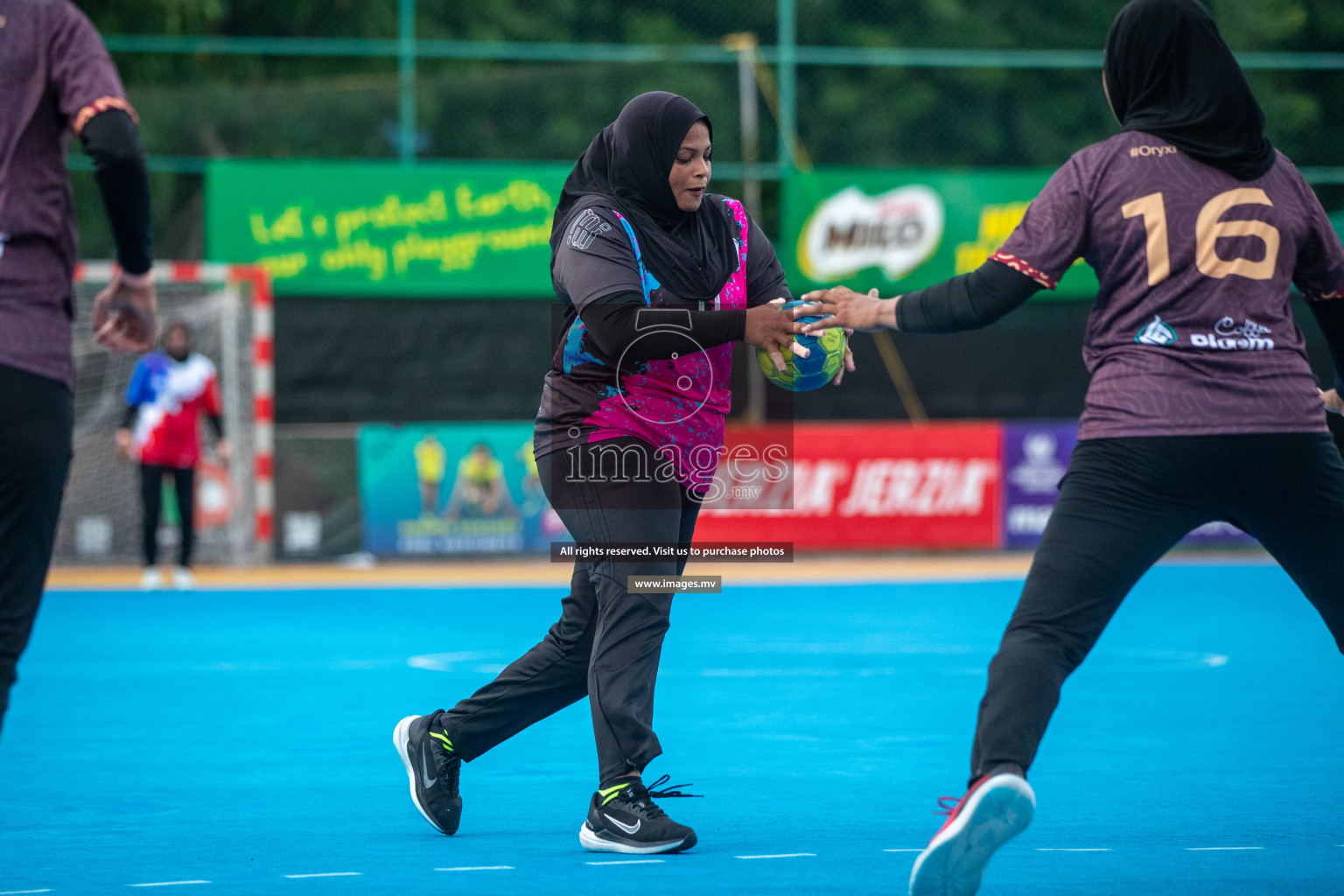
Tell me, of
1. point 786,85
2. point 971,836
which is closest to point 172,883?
point 971,836

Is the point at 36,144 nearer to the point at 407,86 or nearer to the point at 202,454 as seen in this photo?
the point at 202,454

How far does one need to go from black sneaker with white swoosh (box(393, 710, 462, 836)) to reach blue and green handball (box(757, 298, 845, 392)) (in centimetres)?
134

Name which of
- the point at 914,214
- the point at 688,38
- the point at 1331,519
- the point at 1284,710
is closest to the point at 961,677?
the point at 1284,710

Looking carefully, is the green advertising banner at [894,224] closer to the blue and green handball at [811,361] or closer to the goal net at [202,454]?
the goal net at [202,454]

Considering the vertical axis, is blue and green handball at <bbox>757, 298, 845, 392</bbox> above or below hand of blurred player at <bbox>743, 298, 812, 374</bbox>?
below

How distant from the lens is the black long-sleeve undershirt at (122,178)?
333 cm

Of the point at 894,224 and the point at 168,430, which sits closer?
the point at 168,430

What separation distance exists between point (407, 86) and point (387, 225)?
6.74 ft

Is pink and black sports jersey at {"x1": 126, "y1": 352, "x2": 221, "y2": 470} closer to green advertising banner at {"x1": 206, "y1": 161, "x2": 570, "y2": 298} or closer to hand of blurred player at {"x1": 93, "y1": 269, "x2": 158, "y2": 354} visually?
green advertising banner at {"x1": 206, "y1": 161, "x2": 570, "y2": 298}

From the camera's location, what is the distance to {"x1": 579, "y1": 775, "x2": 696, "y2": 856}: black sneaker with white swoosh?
4293 millimetres

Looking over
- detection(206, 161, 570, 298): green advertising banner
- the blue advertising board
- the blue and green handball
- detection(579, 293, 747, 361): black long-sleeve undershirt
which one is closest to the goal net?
the blue advertising board

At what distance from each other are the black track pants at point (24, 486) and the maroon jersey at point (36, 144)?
0.18 feet

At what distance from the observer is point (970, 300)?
380 cm

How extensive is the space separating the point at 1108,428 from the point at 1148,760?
2457 millimetres
